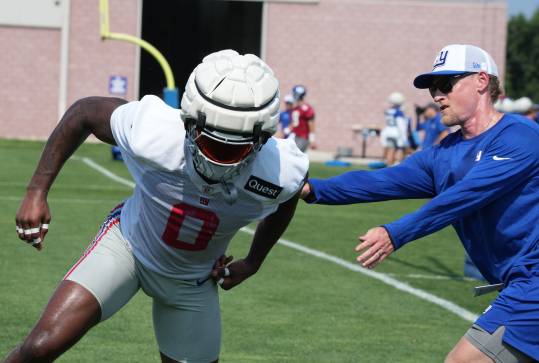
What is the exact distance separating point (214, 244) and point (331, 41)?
3430 centimetres

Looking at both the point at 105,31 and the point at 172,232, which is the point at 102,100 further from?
the point at 105,31

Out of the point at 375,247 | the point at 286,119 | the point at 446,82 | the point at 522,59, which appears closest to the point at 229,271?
the point at 375,247

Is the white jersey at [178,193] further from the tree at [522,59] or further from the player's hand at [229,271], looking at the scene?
the tree at [522,59]

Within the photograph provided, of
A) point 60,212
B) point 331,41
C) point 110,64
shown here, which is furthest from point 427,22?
point 60,212

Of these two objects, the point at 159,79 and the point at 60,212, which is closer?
the point at 60,212

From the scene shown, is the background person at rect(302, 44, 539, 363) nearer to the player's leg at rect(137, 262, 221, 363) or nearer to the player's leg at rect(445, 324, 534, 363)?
the player's leg at rect(445, 324, 534, 363)

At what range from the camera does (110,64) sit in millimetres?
38438

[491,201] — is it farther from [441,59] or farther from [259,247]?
[259,247]

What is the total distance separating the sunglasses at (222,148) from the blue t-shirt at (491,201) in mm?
747

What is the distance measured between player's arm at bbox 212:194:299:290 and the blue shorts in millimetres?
1038

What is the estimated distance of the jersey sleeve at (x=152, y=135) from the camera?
4.74m

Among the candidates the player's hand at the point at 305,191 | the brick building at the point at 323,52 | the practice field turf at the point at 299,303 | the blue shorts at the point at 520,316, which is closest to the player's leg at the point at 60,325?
the player's hand at the point at 305,191

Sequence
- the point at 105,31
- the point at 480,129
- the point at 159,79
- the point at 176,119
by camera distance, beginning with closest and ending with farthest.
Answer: the point at 176,119 → the point at 480,129 → the point at 105,31 → the point at 159,79

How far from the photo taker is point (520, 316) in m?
4.83
